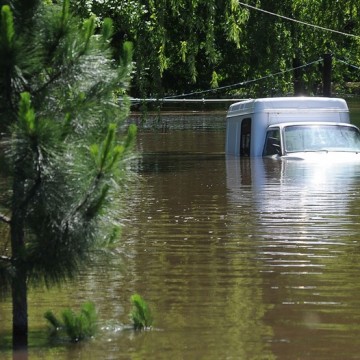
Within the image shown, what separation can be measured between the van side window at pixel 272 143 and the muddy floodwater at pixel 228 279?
4298 mm

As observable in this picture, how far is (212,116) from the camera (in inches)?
2109

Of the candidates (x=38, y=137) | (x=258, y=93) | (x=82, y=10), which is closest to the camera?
(x=38, y=137)

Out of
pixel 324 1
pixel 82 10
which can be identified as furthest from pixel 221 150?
pixel 82 10

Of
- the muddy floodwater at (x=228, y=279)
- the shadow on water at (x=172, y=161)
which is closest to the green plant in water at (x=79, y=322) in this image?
the muddy floodwater at (x=228, y=279)

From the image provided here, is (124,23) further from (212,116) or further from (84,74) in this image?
(212,116)

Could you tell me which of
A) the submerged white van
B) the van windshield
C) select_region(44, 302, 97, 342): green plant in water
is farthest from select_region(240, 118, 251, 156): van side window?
select_region(44, 302, 97, 342): green plant in water

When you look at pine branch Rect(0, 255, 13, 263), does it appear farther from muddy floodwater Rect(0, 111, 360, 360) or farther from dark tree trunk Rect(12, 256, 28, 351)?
muddy floodwater Rect(0, 111, 360, 360)

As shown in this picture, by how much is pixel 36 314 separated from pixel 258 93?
2891cm

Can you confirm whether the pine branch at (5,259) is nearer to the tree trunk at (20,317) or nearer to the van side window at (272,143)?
the tree trunk at (20,317)

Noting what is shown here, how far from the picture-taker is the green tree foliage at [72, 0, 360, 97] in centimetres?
2333

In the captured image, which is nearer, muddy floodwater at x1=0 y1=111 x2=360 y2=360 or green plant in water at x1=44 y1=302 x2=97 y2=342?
green plant in water at x1=44 y1=302 x2=97 y2=342

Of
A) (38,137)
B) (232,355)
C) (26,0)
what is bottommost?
(232,355)

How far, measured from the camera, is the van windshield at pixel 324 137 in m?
22.7

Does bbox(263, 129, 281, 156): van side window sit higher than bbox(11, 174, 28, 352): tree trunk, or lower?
higher
